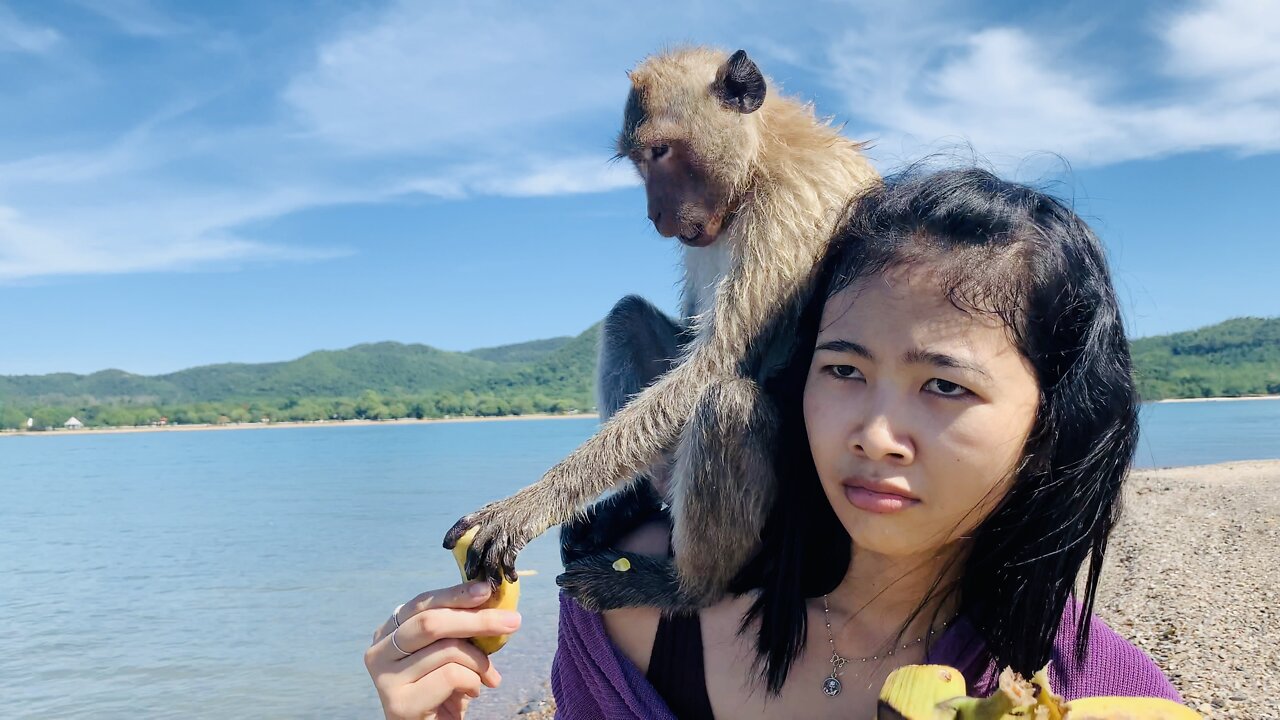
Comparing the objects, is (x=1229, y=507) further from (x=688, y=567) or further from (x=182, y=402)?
(x=182, y=402)

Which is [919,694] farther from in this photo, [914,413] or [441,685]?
[441,685]

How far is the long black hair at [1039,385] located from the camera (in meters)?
1.60

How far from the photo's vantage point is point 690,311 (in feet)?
12.3

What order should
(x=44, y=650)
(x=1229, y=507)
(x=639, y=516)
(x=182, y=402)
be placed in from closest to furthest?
(x=639, y=516) → (x=44, y=650) → (x=1229, y=507) → (x=182, y=402)

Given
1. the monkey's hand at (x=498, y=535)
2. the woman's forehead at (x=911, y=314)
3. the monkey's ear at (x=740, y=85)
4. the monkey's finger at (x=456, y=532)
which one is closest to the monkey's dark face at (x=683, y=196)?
the monkey's ear at (x=740, y=85)

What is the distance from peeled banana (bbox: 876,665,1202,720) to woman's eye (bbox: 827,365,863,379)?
1.81 feet

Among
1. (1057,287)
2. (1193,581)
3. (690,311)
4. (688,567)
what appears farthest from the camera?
(1193,581)

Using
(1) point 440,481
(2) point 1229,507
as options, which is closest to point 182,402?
(1) point 440,481

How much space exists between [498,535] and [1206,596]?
8.12 m

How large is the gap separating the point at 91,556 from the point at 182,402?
12994 cm

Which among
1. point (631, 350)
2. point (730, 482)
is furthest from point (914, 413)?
point (631, 350)

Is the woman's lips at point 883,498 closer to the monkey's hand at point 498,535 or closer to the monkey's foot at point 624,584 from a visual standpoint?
the monkey's foot at point 624,584

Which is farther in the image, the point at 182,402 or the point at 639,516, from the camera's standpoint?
the point at 182,402

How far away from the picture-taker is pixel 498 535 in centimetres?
247
